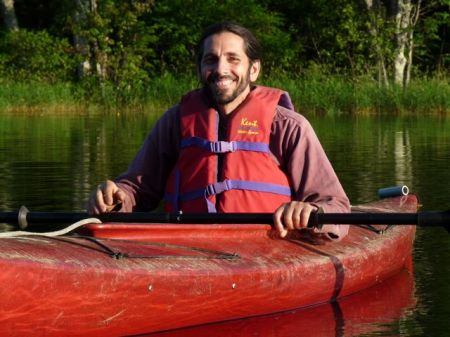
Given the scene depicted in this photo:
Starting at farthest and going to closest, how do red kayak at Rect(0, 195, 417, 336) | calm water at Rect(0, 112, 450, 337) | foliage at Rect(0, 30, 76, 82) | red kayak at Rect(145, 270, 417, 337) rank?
foliage at Rect(0, 30, 76, 82), calm water at Rect(0, 112, 450, 337), red kayak at Rect(145, 270, 417, 337), red kayak at Rect(0, 195, 417, 336)

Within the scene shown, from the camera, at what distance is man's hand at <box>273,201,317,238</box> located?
18.4ft

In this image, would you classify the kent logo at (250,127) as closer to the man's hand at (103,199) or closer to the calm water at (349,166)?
the man's hand at (103,199)

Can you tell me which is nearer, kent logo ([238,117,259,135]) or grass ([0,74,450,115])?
kent logo ([238,117,259,135])

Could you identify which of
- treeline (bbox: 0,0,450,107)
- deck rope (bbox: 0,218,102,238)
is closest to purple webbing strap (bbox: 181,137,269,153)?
deck rope (bbox: 0,218,102,238)

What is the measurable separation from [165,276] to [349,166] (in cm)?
881

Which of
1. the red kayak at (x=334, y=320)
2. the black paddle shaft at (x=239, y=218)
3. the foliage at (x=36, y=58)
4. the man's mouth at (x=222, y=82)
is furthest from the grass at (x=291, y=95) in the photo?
the black paddle shaft at (x=239, y=218)

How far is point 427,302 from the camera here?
629cm

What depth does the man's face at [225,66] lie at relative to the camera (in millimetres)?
6023

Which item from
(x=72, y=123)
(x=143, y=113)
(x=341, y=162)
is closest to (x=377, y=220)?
(x=341, y=162)

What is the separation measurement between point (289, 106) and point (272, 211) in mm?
556

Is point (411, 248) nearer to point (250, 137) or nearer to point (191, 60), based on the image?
point (250, 137)

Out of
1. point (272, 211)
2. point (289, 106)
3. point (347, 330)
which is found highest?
point (289, 106)

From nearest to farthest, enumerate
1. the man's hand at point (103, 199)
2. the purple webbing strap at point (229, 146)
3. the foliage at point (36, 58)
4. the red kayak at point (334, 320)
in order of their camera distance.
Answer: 1. the red kayak at point (334, 320)
2. the man's hand at point (103, 199)
3. the purple webbing strap at point (229, 146)
4. the foliage at point (36, 58)

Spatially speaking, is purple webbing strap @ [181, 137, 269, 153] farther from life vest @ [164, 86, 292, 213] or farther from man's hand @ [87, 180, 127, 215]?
man's hand @ [87, 180, 127, 215]
